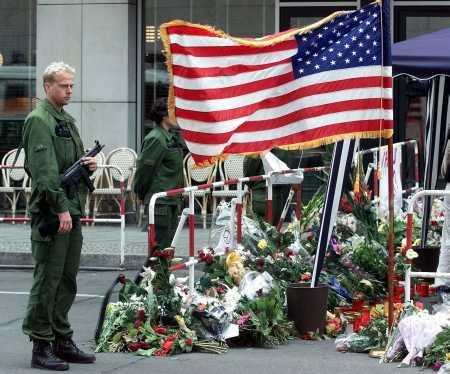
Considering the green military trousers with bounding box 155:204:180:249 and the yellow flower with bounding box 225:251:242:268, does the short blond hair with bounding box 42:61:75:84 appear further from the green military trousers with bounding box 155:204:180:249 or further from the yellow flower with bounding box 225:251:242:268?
the green military trousers with bounding box 155:204:180:249

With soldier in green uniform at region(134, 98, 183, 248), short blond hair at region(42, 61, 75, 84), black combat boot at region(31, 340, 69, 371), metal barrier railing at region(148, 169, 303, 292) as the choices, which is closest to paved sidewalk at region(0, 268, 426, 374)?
black combat boot at region(31, 340, 69, 371)

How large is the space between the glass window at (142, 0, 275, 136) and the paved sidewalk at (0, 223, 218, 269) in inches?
89.7

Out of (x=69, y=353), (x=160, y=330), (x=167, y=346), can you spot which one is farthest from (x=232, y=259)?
(x=69, y=353)

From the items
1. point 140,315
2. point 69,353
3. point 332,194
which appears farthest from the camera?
point 332,194

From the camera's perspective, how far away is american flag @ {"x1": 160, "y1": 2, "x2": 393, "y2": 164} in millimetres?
8875

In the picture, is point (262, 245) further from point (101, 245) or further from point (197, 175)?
point (197, 175)

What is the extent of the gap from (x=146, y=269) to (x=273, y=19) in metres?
9.80

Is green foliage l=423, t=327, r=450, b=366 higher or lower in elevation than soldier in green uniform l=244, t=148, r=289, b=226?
lower

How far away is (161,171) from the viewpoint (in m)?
11.2

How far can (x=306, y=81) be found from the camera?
8992 millimetres

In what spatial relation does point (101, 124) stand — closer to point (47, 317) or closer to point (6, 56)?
point (6, 56)

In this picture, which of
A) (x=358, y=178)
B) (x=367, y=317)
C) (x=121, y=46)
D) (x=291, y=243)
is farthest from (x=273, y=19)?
(x=367, y=317)

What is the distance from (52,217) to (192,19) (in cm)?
1102

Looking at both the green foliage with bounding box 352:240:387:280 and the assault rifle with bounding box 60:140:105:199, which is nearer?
the assault rifle with bounding box 60:140:105:199
